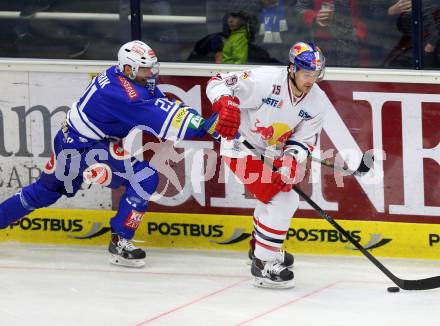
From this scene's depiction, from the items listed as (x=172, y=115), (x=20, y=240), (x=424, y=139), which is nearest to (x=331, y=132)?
(x=424, y=139)

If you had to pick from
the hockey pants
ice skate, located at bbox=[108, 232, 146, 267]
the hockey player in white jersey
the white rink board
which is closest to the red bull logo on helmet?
the hockey player in white jersey

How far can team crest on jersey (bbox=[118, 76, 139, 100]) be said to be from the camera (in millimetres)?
5918

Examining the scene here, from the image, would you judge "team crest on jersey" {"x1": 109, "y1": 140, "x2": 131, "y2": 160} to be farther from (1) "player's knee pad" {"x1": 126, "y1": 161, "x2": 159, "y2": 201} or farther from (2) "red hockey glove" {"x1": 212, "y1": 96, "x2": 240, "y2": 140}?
(2) "red hockey glove" {"x1": 212, "y1": 96, "x2": 240, "y2": 140}

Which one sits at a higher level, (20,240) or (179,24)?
(179,24)

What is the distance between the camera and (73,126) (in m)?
6.11

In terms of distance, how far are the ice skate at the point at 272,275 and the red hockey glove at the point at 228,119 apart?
2.29 ft

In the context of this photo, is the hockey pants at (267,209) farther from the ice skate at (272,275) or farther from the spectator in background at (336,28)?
the spectator in background at (336,28)

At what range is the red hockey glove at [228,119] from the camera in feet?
17.9

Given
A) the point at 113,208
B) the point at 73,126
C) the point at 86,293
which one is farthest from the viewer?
the point at 113,208

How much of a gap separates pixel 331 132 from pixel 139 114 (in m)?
1.04

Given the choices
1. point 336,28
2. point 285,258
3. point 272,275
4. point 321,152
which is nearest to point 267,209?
point 272,275

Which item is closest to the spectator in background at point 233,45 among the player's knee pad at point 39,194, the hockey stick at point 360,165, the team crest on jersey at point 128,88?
the team crest on jersey at point 128,88

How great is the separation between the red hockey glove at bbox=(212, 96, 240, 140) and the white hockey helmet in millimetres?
618

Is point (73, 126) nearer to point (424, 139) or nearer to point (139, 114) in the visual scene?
point (139, 114)
